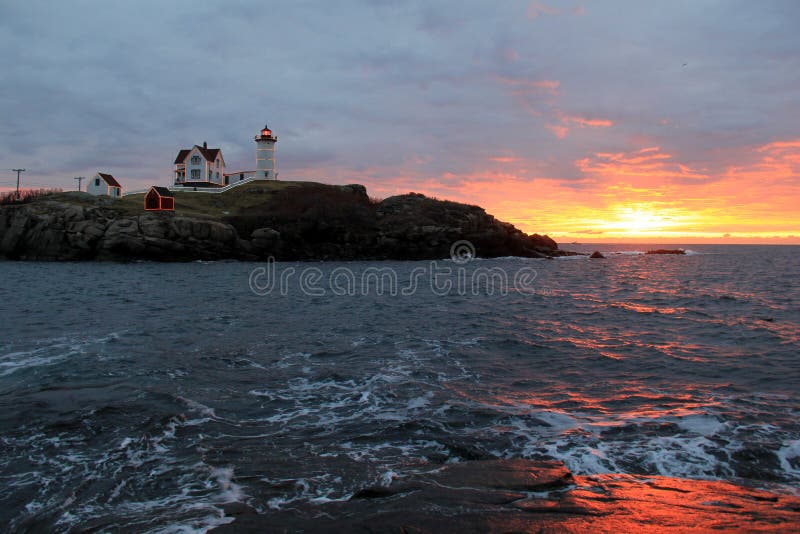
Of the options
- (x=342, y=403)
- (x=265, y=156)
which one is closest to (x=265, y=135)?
(x=265, y=156)

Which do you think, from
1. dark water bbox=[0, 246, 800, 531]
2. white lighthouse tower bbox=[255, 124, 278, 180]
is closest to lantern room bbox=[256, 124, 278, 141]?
white lighthouse tower bbox=[255, 124, 278, 180]

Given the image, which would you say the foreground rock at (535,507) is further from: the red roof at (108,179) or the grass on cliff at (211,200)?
the red roof at (108,179)

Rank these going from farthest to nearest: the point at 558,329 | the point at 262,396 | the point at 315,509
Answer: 1. the point at 558,329
2. the point at 262,396
3. the point at 315,509

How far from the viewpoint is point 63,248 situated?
65.1 metres

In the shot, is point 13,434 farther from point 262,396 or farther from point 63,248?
point 63,248

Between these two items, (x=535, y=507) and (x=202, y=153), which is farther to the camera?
(x=202, y=153)

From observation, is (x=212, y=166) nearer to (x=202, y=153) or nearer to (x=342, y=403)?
(x=202, y=153)

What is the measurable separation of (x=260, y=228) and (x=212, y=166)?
37715 mm

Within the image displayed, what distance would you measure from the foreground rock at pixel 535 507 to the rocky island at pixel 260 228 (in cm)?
6616

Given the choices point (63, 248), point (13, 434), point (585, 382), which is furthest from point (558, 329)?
point (63, 248)

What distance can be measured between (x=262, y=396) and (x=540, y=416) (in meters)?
6.53

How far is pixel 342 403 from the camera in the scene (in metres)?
11.9

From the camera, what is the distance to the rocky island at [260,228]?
65375 mm

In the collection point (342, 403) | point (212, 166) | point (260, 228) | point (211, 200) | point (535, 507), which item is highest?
point (212, 166)
